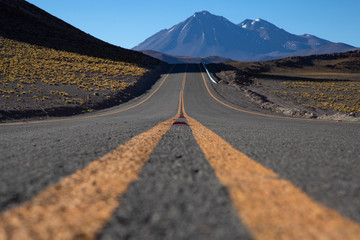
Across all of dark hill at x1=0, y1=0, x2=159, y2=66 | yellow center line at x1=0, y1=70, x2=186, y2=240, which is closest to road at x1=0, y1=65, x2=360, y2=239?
yellow center line at x1=0, y1=70, x2=186, y2=240

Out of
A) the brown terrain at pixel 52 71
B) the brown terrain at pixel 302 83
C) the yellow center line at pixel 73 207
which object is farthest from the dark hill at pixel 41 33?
the yellow center line at pixel 73 207

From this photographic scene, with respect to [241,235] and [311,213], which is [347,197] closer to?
[311,213]

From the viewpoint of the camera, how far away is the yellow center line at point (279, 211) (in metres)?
0.76

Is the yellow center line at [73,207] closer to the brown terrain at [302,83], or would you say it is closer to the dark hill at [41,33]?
the brown terrain at [302,83]

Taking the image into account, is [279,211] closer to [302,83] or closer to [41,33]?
[302,83]

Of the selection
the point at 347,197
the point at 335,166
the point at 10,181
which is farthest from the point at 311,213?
the point at 10,181

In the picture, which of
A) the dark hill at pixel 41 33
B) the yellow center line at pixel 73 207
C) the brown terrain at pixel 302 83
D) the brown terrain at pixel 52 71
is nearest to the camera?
the yellow center line at pixel 73 207

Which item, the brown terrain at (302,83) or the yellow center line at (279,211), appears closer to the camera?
the yellow center line at (279,211)

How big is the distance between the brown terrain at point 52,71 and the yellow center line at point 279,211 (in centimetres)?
1289

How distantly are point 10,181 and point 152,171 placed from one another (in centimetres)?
81

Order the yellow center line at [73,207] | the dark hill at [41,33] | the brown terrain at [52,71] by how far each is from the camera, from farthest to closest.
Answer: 1. the dark hill at [41,33]
2. the brown terrain at [52,71]
3. the yellow center line at [73,207]

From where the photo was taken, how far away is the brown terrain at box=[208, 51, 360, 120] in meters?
19.9

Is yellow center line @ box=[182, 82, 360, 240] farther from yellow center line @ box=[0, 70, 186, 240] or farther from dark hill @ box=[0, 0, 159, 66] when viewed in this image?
dark hill @ box=[0, 0, 159, 66]

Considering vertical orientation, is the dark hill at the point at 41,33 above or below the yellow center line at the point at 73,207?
above
